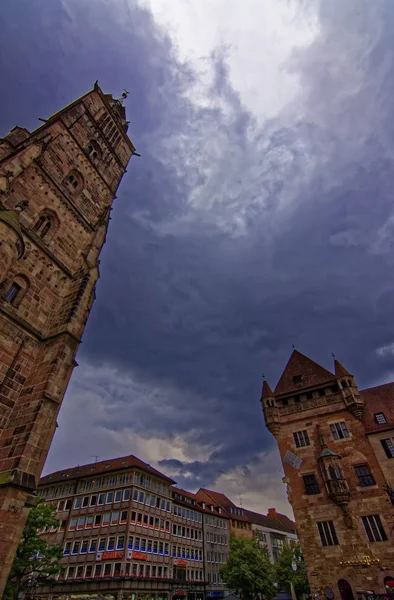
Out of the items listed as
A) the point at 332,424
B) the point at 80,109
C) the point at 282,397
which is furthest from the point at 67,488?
the point at 80,109

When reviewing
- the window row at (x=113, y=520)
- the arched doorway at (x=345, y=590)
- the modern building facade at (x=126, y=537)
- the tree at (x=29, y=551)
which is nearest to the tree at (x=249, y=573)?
the modern building facade at (x=126, y=537)

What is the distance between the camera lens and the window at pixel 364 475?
83.1ft

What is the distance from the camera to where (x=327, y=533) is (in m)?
25.3

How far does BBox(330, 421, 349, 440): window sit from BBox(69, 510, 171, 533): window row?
2385cm

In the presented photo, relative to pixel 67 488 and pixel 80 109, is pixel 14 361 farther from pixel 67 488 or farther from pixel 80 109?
pixel 67 488

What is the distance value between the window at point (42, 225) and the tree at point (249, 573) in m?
37.7

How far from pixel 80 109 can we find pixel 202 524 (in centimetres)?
5610

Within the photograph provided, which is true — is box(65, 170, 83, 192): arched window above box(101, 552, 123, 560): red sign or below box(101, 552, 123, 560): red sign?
above

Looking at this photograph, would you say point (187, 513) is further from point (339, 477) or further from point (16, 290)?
point (16, 290)

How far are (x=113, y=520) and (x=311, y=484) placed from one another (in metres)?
22.9

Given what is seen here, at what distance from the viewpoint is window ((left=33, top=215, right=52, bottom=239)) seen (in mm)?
15145

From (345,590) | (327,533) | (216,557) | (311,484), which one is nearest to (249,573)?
(327,533)

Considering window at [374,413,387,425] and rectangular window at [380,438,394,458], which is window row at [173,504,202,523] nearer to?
window at [374,413,387,425]

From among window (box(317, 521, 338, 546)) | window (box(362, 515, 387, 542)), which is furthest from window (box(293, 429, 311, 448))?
window (box(362, 515, 387, 542))
